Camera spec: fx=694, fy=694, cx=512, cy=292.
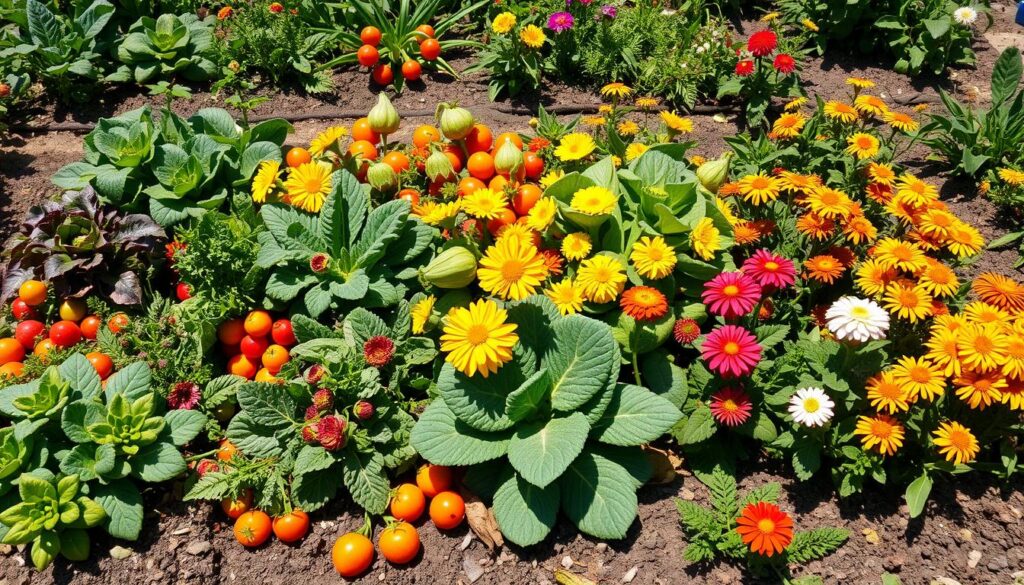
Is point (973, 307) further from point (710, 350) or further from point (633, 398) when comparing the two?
point (633, 398)

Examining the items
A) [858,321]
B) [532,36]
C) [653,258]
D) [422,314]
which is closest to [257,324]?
[422,314]

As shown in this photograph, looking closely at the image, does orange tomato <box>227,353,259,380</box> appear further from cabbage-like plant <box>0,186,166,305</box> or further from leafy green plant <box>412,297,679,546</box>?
leafy green plant <box>412,297,679,546</box>

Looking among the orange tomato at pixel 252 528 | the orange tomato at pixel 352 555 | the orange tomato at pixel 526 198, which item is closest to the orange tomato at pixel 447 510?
the orange tomato at pixel 352 555

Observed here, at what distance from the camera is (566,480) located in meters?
2.47

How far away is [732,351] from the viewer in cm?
229

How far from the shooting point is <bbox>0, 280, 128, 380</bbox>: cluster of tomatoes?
2.87 m

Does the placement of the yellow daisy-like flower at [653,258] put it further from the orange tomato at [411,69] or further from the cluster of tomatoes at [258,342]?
the orange tomato at [411,69]

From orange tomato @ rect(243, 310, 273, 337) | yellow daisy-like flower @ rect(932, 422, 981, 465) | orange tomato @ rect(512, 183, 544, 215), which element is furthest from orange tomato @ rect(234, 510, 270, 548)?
yellow daisy-like flower @ rect(932, 422, 981, 465)

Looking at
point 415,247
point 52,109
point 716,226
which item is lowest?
point 52,109

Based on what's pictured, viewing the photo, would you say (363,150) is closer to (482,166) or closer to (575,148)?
(482,166)

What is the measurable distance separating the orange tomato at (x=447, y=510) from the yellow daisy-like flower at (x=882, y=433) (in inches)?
53.7

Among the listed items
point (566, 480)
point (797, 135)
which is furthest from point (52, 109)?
point (797, 135)

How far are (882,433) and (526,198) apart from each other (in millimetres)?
1596

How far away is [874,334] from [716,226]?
812mm
